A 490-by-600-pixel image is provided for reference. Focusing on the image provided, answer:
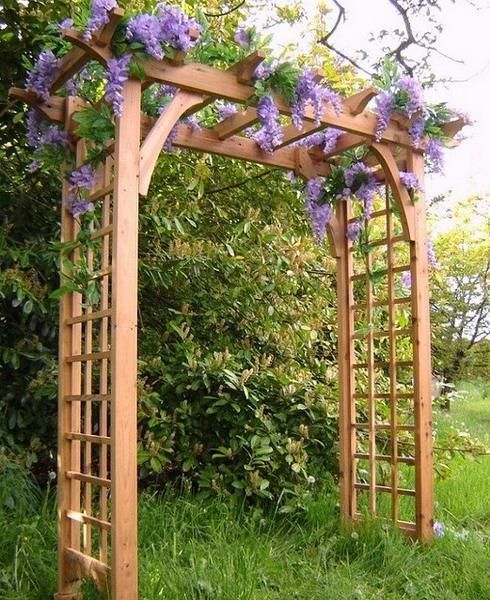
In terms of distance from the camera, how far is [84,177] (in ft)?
9.34

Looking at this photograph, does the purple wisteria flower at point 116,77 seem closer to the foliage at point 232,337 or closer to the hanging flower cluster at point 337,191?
the foliage at point 232,337

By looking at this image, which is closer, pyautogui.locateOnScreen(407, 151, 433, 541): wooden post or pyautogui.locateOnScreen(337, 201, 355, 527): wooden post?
pyautogui.locateOnScreen(407, 151, 433, 541): wooden post

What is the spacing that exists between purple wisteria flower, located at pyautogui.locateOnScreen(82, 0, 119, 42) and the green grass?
6.36ft

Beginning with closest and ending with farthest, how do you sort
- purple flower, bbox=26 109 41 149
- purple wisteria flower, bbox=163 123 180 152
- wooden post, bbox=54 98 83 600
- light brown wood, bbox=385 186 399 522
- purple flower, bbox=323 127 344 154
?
wooden post, bbox=54 98 83 600 → purple flower, bbox=26 109 41 149 → purple wisteria flower, bbox=163 123 180 152 → light brown wood, bbox=385 186 399 522 → purple flower, bbox=323 127 344 154

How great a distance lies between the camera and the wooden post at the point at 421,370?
3.32 m

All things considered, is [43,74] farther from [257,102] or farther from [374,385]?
[374,385]

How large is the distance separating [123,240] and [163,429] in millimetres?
1635

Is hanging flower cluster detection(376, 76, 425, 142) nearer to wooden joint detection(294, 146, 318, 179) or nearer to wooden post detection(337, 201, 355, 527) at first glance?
wooden joint detection(294, 146, 318, 179)

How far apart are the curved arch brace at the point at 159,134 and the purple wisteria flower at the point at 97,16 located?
37 centimetres

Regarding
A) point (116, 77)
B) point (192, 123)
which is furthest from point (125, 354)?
point (192, 123)

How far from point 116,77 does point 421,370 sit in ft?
6.38

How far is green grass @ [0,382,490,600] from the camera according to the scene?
2.71 metres

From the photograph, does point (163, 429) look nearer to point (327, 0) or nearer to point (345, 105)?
point (345, 105)

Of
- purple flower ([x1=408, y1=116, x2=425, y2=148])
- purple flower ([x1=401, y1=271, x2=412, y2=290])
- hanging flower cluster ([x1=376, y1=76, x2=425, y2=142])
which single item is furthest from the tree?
hanging flower cluster ([x1=376, y1=76, x2=425, y2=142])
